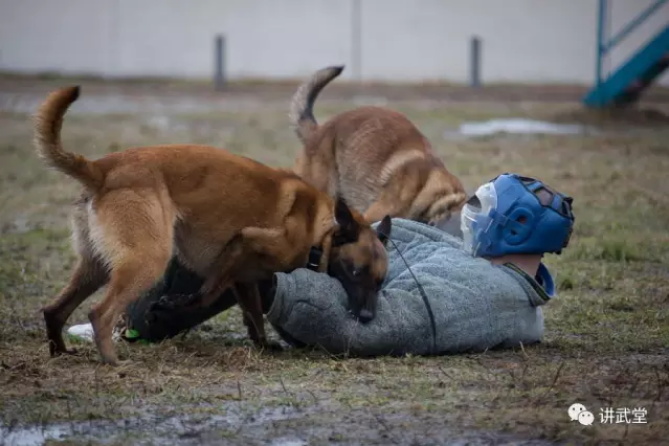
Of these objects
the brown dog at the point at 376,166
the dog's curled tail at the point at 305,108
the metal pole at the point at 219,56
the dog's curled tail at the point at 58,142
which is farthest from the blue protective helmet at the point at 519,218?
the metal pole at the point at 219,56

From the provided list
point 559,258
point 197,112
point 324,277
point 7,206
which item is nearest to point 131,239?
point 324,277

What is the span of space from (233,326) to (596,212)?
465 centimetres

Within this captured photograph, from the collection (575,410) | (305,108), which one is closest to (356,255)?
(575,410)

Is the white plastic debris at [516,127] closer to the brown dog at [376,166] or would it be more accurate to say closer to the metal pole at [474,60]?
the brown dog at [376,166]

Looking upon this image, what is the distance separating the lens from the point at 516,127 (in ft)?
55.5

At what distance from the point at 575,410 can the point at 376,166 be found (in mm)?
4417

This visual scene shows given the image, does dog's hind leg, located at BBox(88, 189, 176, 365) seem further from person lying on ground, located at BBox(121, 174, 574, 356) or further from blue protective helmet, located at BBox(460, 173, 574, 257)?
blue protective helmet, located at BBox(460, 173, 574, 257)

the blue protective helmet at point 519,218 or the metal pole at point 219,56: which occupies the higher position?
the blue protective helmet at point 519,218

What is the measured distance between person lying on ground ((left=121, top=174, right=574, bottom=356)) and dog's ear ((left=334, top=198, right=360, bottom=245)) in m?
0.30

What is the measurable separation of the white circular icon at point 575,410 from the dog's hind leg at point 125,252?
7.02 ft

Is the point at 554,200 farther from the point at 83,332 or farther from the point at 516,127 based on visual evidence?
the point at 516,127

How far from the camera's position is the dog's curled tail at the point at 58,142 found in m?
5.45

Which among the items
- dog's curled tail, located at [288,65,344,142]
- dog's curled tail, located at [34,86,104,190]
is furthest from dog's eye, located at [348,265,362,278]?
dog's curled tail, located at [288,65,344,142]

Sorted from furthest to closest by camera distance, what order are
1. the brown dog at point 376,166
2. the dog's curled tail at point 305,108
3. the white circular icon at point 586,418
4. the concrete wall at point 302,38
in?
the concrete wall at point 302,38
the dog's curled tail at point 305,108
the brown dog at point 376,166
the white circular icon at point 586,418
